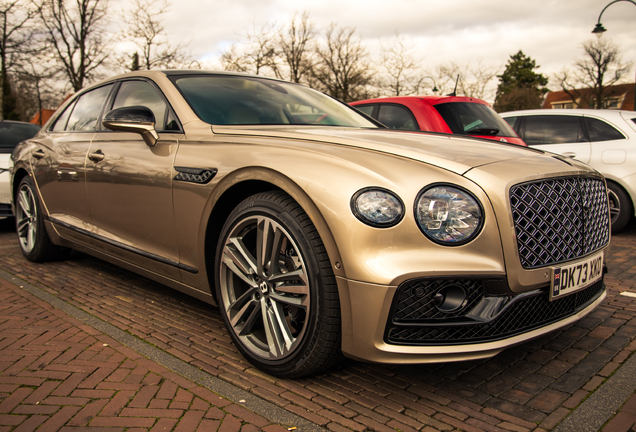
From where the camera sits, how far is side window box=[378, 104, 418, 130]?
5945 millimetres

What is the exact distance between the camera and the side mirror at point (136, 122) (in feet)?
9.83

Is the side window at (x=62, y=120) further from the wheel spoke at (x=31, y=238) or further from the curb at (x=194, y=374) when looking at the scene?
the curb at (x=194, y=374)

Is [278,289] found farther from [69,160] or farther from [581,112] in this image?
[581,112]

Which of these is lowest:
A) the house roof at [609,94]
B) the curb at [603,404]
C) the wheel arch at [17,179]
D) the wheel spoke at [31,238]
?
the curb at [603,404]

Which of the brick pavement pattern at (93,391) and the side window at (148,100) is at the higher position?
the side window at (148,100)

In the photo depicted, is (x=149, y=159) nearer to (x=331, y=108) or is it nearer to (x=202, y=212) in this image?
(x=202, y=212)

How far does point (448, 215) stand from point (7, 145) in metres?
7.20

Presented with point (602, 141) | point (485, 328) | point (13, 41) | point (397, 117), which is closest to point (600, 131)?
point (602, 141)

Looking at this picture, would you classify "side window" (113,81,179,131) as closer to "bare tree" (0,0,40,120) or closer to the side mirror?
the side mirror

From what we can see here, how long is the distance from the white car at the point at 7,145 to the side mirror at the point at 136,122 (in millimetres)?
4177

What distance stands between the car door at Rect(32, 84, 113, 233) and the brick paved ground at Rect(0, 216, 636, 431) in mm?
802

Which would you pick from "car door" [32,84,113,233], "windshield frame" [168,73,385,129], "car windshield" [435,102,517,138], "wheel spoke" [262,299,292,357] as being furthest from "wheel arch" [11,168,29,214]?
"car windshield" [435,102,517,138]

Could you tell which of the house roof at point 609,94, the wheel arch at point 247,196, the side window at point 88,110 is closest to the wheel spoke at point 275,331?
the wheel arch at point 247,196

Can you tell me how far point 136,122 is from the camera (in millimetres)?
3012
